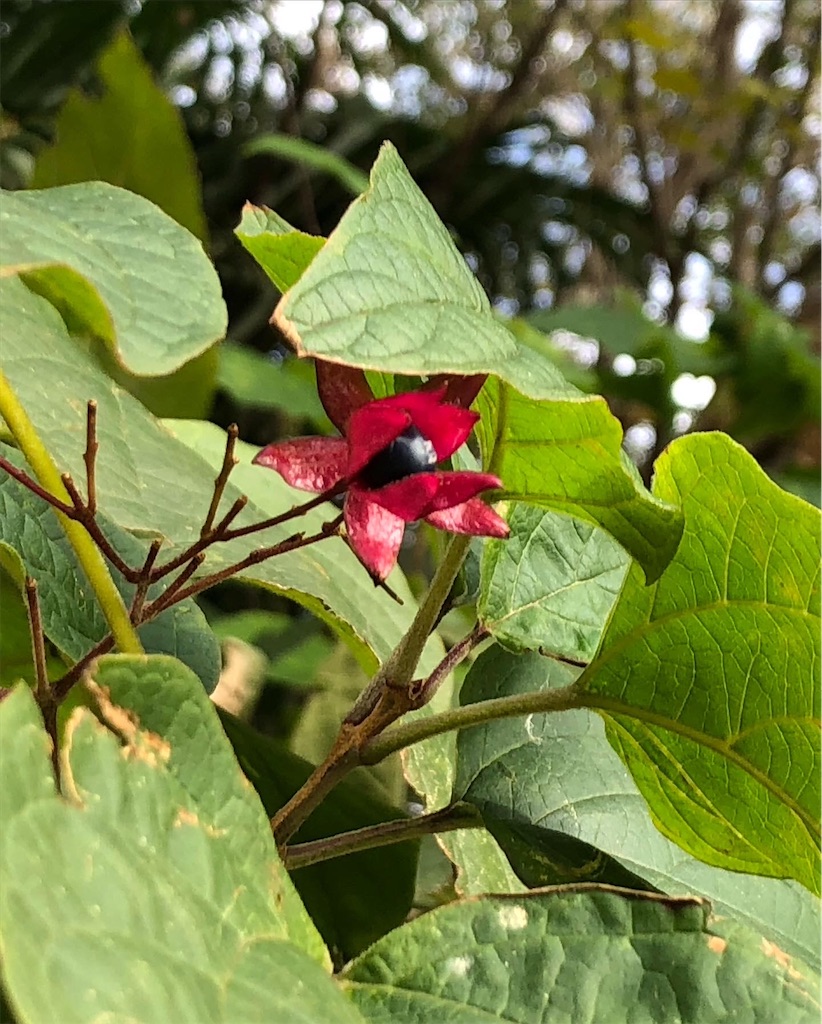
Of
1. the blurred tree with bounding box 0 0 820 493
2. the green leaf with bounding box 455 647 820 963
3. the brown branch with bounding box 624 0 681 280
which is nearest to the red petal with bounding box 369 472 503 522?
the green leaf with bounding box 455 647 820 963

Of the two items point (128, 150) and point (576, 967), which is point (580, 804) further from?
point (128, 150)

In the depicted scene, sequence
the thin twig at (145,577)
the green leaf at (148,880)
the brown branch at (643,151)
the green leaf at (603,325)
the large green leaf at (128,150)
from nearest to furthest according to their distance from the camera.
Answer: the green leaf at (148,880) → the thin twig at (145,577) → the large green leaf at (128,150) → the green leaf at (603,325) → the brown branch at (643,151)

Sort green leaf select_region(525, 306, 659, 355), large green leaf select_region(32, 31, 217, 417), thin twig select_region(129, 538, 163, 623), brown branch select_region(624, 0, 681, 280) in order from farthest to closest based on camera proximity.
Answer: brown branch select_region(624, 0, 681, 280)
green leaf select_region(525, 306, 659, 355)
large green leaf select_region(32, 31, 217, 417)
thin twig select_region(129, 538, 163, 623)

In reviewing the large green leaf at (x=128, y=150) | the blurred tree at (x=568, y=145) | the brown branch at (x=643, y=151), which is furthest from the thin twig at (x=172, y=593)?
the brown branch at (x=643, y=151)

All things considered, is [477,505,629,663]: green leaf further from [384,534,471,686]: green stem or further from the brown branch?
the brown branch

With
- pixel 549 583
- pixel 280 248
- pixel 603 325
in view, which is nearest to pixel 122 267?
pixel 280 248

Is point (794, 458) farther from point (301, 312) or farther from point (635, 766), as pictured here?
point (301, 312)

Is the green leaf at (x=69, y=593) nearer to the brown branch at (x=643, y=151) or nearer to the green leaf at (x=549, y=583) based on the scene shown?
the green leaf at (x=549, y=583)
